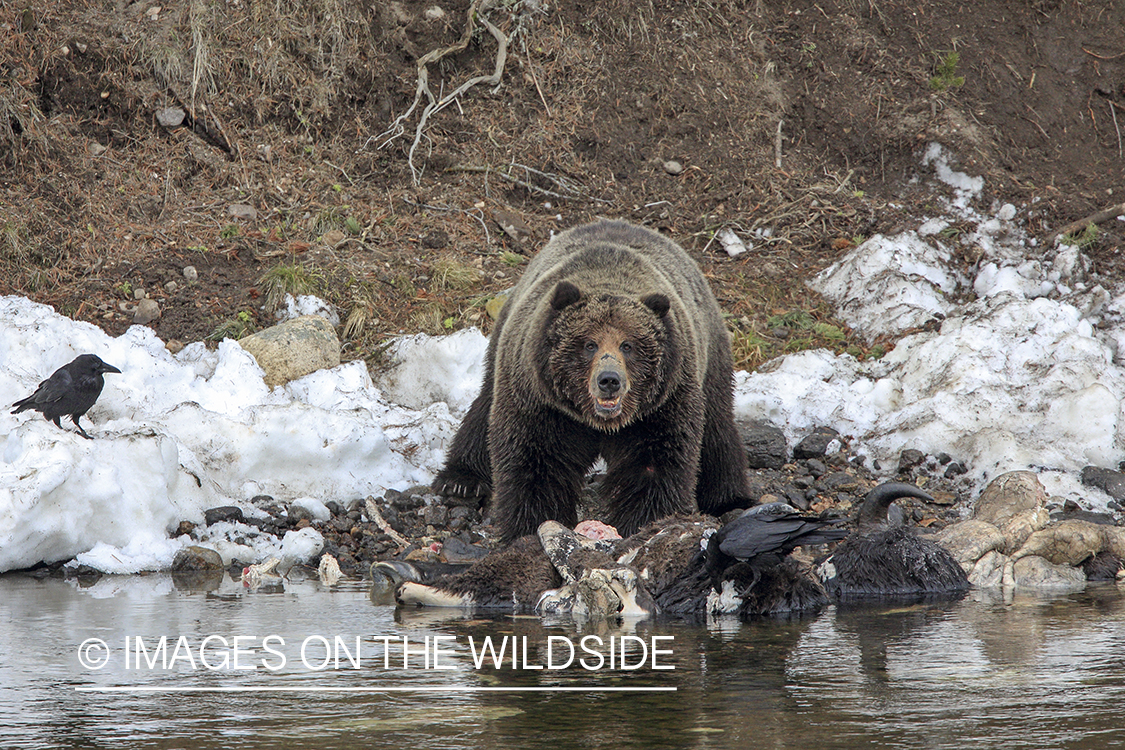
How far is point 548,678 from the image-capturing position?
382 centimetres

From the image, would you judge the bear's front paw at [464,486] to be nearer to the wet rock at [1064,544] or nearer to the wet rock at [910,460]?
the wet rock at [910,460]

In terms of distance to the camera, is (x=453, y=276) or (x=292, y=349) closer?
(x=292, y=349)

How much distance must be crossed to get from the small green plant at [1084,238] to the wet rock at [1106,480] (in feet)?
13.8

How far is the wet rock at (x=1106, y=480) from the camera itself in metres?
7.47

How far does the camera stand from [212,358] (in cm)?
902

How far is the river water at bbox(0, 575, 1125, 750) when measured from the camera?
10.4 ft

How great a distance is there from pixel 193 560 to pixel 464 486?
6.63 ft

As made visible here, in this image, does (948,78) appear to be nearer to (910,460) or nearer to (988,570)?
(910,460)

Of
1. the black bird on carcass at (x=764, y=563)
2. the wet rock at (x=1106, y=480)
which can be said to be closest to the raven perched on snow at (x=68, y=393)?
the black bird on carcass at (x=764, y=563)

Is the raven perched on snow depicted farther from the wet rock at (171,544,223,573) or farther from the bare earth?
the bare earth

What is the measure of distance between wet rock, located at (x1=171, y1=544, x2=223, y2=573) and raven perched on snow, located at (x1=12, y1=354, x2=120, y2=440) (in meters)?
1.03

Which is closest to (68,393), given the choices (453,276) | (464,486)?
(464,486)

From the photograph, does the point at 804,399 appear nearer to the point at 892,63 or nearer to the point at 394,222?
the point at 394,222

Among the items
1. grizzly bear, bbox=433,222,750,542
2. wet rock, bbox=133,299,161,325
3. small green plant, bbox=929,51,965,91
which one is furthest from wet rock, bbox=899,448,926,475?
small green plant, bbox=929,51,965,91
